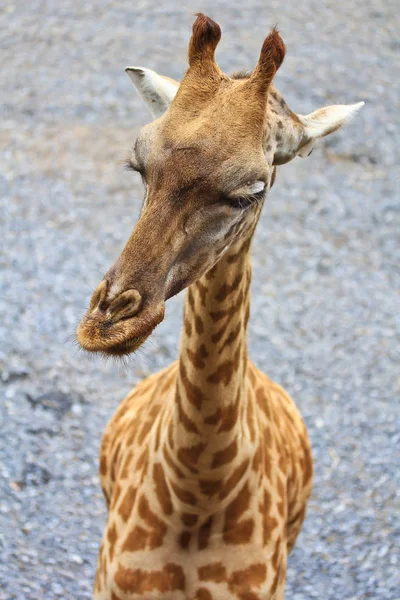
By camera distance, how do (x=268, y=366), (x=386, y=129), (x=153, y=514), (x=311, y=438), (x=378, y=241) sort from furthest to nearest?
(x=386, y=129) → (x=378, y=241) → (x=268, y=366) → (x=311, y=438) → (x=153, y=514)

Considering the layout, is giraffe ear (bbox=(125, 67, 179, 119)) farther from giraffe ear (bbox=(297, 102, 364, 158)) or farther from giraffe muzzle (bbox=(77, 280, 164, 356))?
giraffe muzzle (bbox=(77, 280, 164, 356))

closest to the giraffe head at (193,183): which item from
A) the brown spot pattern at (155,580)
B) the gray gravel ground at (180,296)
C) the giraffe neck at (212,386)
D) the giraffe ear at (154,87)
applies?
the giraffe neck at (212,386)

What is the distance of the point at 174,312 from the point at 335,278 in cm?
127

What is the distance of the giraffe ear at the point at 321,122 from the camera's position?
2.65 metres

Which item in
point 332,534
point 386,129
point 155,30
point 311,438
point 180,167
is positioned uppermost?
point 155,30

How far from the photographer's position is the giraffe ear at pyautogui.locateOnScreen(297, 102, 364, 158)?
2654 millimetres

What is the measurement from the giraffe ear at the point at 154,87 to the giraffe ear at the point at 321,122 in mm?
406

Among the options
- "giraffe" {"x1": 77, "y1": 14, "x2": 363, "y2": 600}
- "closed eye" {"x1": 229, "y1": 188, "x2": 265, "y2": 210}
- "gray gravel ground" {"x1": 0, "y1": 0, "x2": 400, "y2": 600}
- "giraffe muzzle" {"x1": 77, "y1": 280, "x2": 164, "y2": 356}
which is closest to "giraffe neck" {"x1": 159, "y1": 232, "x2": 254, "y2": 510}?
"giraffe" {"x1": 77, "y1": 14, "x2": 363, "y2": 600}

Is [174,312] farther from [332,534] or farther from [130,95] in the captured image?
[130,95]

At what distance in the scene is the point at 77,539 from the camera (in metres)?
4.29

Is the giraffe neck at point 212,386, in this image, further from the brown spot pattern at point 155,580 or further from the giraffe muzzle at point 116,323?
the giraffe muzzle at point 116,323

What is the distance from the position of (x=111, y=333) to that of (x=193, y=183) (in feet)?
1.47

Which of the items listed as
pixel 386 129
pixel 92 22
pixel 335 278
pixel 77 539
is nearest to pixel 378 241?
pixel 335 278

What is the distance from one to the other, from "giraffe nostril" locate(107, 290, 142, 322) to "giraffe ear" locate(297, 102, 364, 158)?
2.79 feet
